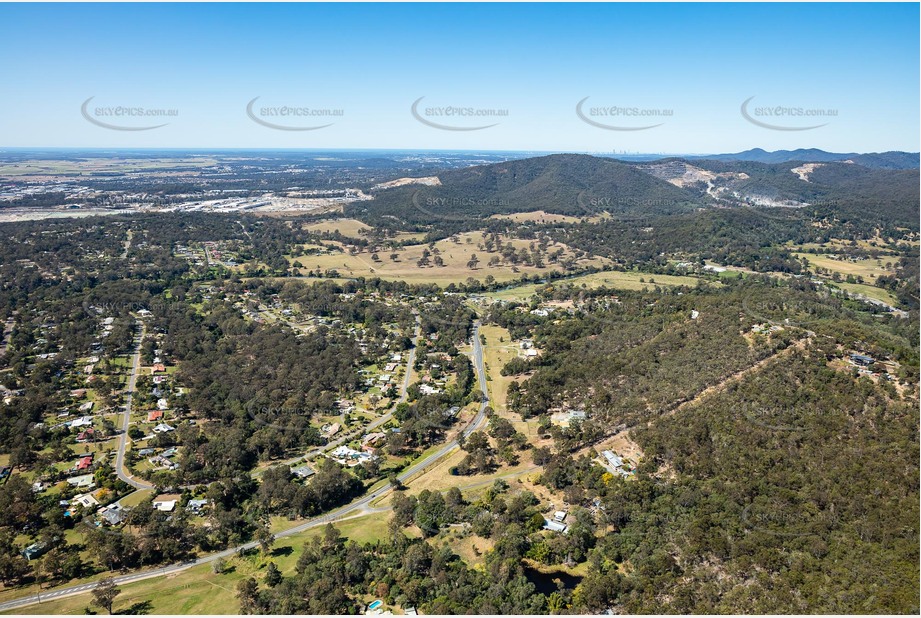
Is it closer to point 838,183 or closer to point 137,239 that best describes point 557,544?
point 137,239

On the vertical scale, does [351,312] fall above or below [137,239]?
below

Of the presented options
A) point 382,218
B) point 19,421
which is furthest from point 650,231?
point 19,421

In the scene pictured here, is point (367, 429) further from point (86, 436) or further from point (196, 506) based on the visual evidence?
point (86, 436)

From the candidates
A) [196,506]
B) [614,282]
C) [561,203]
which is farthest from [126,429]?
[561,203]

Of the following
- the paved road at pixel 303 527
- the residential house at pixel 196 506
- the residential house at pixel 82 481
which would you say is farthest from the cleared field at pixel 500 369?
the residential house at pixel 82 481

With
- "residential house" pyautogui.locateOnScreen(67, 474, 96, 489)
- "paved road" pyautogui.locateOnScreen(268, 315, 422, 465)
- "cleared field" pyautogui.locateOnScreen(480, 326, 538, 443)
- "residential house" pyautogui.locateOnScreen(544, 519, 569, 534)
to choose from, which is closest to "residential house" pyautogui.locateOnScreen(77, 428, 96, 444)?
"residential house" pyautogui.locateOnScreen(67, 474, 96, 489)

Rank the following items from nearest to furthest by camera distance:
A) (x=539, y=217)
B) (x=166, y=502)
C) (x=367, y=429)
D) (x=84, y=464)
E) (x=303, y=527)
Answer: (x=303, y=527) → (x=166, y=502) → (x=84, y=464) → (x=367, y=429) → (x=539, y=217)

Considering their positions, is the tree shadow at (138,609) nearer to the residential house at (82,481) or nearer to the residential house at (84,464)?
the residential house at (82,481)

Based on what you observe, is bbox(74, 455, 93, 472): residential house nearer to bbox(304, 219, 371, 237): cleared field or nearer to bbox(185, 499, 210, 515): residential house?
bbox(185, 499, 210, 515): residential house
